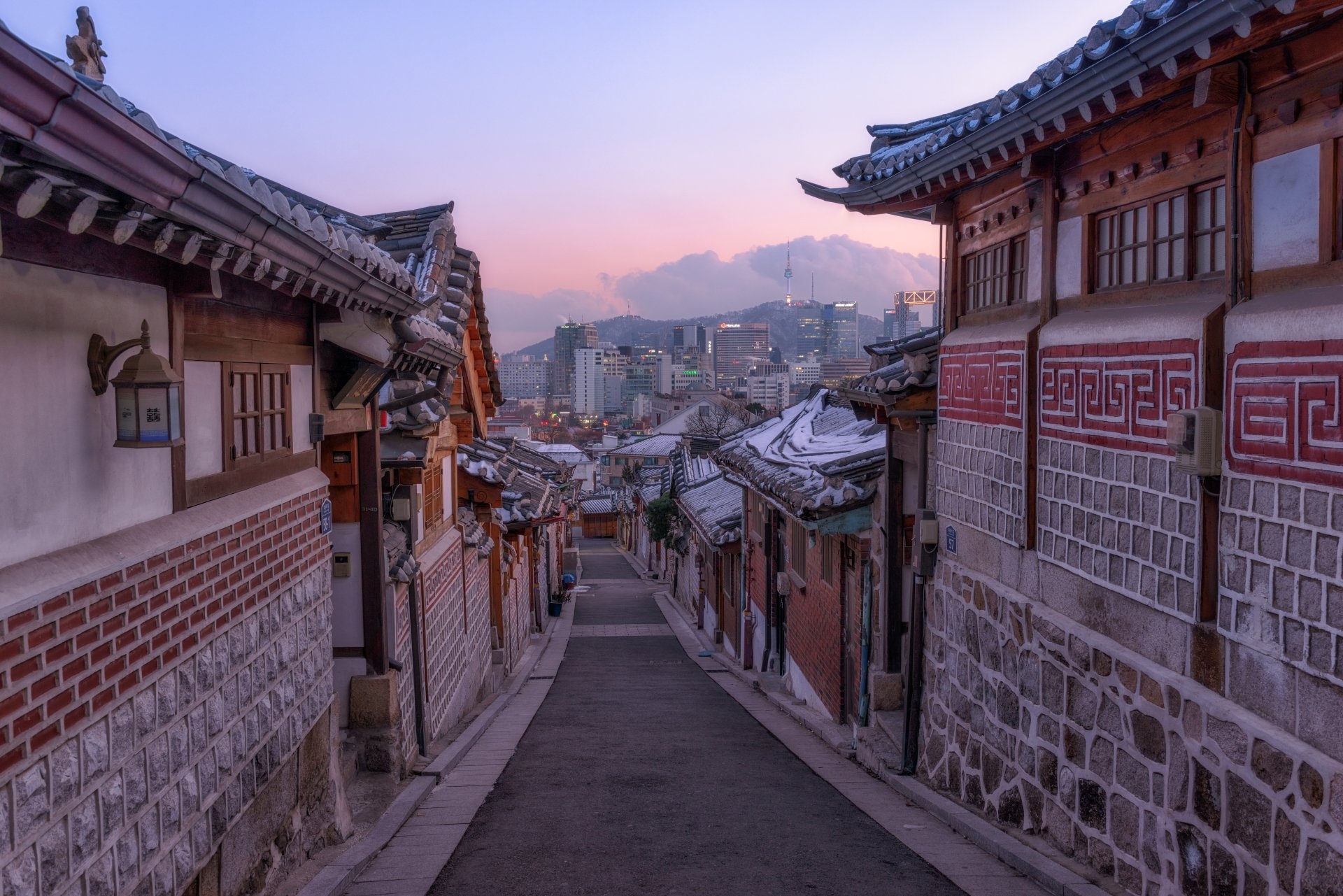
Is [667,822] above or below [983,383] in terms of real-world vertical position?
below

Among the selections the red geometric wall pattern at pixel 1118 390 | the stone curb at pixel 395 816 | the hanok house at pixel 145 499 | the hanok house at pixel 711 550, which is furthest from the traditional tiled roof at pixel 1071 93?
the hanok house at pixel 711 550

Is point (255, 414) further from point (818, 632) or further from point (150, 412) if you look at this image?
point (818, 632)

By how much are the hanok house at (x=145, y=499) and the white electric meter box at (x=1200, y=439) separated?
499 centimetres

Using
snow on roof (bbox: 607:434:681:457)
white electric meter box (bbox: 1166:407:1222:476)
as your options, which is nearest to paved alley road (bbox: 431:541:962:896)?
white electric meter box (bbox: 1166:407:1222:476)

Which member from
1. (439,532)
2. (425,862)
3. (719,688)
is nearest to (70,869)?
(425,862)

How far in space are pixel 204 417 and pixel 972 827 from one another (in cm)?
683

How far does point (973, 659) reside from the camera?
389 inches

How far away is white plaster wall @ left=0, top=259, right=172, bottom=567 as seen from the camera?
4.17 metres

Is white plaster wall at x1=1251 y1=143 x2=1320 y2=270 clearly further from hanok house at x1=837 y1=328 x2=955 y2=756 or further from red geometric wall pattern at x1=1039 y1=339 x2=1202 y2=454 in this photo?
hanok house at x1=837 y1=328 x2=955 y2=756

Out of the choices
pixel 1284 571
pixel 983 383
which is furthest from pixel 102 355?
pixel 983 383

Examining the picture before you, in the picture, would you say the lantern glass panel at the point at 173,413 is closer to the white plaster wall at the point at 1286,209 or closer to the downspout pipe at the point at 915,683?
the white plaster wall at the point at 1286,209

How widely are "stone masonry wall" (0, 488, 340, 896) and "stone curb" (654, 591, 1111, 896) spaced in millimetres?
5336

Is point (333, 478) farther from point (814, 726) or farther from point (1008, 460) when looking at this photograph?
point (814, 726)

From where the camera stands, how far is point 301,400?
866 cm
